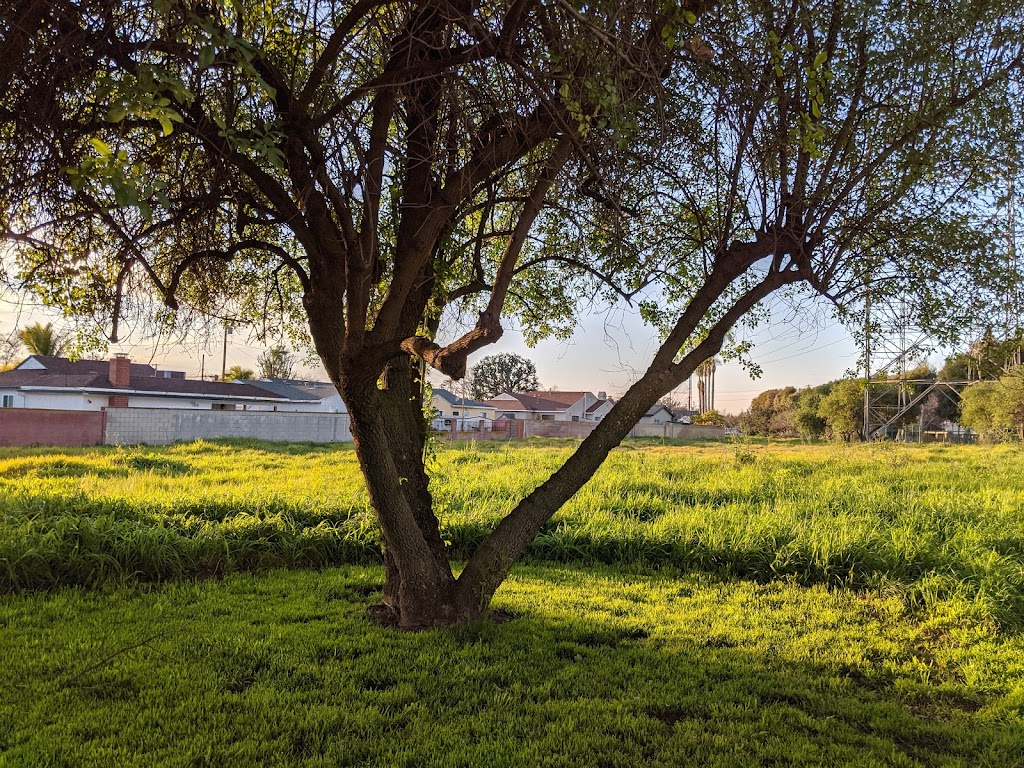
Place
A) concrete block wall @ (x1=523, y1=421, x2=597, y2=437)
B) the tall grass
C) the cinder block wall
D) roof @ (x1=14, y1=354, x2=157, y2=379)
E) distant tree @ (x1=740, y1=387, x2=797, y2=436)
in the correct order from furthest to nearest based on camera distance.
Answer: distant tree @ (x1=740, y1=387, x2=797, y2=436) → concrete block wall @ (x1=523, y1=421, x2=597, y2=437) → roof @ (x1=14, y1=354, x2=157, y2=379) → the cinder block wall → the tall grass

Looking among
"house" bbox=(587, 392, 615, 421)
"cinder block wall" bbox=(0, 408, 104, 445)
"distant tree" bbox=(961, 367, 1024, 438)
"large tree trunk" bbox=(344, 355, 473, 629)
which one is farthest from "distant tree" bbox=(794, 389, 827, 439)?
"large tree trunk" bbox=(344, 355, 473, 629)

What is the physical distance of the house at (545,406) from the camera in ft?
181

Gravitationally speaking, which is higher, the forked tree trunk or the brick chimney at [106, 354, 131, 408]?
the brick chimney at [106, 354, 131, 408]

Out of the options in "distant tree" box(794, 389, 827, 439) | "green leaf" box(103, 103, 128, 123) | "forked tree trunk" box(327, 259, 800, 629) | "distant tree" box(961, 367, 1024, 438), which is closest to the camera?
"green leaf" box(103, 103, 128, 123)

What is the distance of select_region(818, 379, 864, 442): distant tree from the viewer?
3772 centimetres

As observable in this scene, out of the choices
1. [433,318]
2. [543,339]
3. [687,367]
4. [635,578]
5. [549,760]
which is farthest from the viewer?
[543,339]

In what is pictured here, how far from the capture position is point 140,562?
20.0 ft

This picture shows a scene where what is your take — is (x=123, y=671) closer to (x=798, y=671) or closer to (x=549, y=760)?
(x=549, y=760)

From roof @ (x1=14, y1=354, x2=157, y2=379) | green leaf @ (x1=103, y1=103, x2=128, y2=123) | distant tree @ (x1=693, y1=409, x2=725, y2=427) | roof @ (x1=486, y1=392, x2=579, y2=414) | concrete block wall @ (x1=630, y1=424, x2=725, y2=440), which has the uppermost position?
roof @ (x1=14, y1=354, x2=157, y2=379)

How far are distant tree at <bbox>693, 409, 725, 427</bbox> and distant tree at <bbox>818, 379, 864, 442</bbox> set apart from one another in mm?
8464

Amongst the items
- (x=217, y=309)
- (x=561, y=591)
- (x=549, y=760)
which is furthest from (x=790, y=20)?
(x=217, y=309)

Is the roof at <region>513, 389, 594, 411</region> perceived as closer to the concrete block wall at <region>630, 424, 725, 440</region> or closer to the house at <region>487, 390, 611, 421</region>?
the house at <region>487, 390, 611, 421</region>

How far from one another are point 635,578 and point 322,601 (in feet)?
10.5

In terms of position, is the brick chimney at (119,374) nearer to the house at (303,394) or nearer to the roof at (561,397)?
the house at (303,394)
